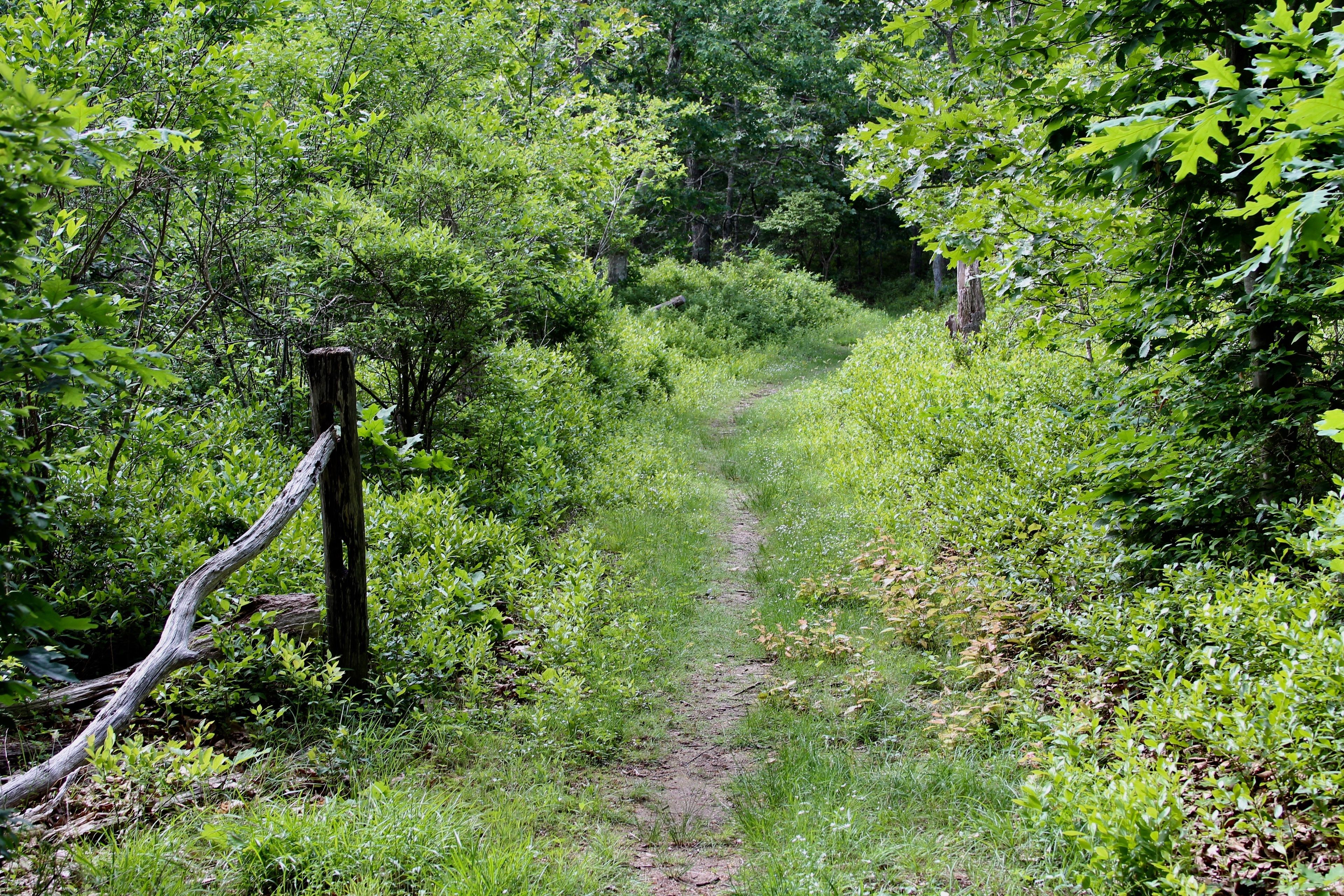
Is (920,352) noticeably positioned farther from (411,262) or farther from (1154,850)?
(1154,850)

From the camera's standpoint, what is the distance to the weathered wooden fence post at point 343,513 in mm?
4516

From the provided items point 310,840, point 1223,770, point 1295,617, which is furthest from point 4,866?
point 1295,617

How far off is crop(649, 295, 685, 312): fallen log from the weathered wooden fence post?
16.5 metres

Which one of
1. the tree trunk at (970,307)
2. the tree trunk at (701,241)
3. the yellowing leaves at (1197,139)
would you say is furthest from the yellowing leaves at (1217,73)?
the tree trunk at (701,241)

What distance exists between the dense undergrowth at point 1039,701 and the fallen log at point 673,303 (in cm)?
1383

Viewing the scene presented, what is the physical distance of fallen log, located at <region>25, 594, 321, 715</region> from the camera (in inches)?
162

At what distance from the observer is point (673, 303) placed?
2156 cm

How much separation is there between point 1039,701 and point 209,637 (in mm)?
4530

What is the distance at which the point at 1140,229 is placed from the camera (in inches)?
196

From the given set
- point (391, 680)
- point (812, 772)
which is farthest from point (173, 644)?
point (812, 772)

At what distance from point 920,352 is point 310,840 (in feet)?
41.1

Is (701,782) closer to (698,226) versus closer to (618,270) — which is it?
(618,270)

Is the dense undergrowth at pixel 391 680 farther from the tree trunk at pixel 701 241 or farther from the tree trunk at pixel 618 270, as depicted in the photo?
the tree trunk at pixel 701 241

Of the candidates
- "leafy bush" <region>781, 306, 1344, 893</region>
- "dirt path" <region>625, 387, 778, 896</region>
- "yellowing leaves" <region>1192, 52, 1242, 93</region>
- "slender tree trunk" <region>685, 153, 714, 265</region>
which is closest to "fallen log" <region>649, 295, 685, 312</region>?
"slender tree trunk" <region>685, 153, 714, 265</region>
